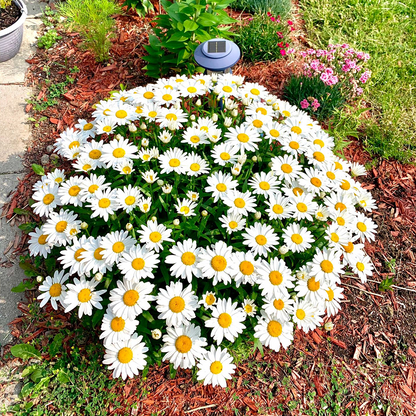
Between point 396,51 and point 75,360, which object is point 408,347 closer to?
point 75,360

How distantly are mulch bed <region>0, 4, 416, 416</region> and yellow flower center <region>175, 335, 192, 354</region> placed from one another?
58 centimetres

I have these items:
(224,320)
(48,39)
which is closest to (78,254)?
(224,320)

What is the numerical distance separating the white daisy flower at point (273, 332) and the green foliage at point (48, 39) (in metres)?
4.47

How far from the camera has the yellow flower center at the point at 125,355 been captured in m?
2.13

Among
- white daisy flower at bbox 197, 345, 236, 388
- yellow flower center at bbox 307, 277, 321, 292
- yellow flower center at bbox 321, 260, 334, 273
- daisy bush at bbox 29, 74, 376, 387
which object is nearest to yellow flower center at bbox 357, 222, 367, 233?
daisy bush at bbox 29, 74, 376, 387

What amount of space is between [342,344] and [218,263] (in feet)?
4.91

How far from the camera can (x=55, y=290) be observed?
2.40 meters

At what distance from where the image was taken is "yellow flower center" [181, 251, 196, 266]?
2.19 meters

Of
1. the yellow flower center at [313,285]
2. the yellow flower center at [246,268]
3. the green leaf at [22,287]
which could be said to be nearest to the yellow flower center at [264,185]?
the yellow flower center at [246,268]

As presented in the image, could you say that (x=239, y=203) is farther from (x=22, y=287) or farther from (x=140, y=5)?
(x=140, y=5)

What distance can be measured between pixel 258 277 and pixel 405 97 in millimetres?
3778

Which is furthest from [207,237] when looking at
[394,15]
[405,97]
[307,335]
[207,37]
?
[394,15]

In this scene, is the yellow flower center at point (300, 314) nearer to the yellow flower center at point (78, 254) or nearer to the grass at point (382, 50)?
the yellow flower center at point (78, 254)

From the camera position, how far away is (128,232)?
2.36 meters
